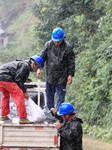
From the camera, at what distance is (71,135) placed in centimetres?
570

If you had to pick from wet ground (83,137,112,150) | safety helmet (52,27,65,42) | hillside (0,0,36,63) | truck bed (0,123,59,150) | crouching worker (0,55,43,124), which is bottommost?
wet ground (83,137,112,150)

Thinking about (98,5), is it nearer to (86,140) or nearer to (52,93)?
(86,140)

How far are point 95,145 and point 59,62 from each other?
4.56 m

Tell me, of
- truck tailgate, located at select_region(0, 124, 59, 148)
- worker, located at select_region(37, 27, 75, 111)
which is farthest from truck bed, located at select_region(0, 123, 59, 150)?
worker, located at select_region(37, 27, 75, 111)

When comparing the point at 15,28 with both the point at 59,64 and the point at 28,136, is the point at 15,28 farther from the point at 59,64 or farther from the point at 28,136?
the point at 28,136

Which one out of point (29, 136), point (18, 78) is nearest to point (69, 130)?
point (29, 136)

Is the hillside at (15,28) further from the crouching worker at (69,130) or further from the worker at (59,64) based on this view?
the crouching worker at (69,130)

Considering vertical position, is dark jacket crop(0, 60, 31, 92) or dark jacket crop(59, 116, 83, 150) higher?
dark jacket crop(0, 60, 31, 92)

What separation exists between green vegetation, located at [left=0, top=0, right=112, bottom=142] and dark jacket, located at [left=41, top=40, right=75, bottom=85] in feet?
15.6

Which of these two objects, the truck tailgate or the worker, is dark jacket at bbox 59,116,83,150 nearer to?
the truck tailgate

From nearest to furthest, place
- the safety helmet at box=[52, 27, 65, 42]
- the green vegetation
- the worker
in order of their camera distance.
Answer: the safety helmet at box=[52, 27, 65, 42] < the worker < the green vegetation

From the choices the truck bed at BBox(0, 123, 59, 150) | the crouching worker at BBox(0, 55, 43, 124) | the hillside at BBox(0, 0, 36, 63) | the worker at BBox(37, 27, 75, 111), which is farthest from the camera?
the hillside at BBox(0, 0, 36, 63)

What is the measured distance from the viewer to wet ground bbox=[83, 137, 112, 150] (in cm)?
1063

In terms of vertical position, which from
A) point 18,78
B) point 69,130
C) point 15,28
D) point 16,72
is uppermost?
point 15,28
